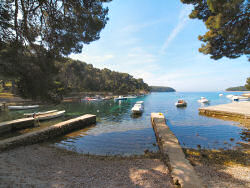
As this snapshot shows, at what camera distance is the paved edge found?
8.49m

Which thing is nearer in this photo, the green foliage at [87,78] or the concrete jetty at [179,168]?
the concrete jetty at [179,168]

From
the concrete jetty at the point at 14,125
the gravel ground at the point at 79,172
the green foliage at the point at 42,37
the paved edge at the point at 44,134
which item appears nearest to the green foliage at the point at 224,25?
the green foliage at the point at 42,37

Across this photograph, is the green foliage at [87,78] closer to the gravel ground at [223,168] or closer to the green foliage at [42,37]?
the green foliage at [42,37]

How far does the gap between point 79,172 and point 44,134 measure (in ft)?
25.0

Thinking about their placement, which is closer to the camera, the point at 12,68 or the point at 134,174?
the point at 134,174

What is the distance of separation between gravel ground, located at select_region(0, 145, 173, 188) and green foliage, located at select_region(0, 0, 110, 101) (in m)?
4.34

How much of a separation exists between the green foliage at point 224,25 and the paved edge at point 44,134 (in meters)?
16.4

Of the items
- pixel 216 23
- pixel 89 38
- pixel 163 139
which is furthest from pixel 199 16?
pixel 163 139

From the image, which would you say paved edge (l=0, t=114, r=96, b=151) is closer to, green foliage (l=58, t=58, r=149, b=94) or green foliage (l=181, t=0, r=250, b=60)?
green foliage (l=181, t=0, r=250, b=60)

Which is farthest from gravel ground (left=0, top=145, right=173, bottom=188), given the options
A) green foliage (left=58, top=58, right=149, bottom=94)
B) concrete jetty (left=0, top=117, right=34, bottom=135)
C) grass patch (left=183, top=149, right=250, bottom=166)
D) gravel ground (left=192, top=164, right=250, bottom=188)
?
green foliage (left=58, top=58, right=149, bottom=94)

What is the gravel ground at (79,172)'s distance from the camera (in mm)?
4578

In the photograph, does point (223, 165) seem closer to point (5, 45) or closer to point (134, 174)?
point (134, 174)

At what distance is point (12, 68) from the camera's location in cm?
702

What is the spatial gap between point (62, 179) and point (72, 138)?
7.40 meters
